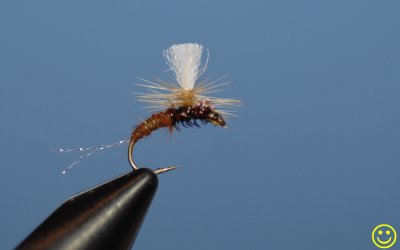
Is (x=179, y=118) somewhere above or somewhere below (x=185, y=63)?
below

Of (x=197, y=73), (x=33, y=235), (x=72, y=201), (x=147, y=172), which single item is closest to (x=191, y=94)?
(x=197, y=73)

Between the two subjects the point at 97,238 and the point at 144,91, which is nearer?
the point at 97,238

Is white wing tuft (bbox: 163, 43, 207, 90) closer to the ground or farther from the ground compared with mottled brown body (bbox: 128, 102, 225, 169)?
farther from the ground

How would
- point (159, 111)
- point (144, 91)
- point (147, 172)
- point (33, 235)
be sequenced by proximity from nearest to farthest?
point (33, 235), point (147, 172), point (159, 111), point (144, 91)

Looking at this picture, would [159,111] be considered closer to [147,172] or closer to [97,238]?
[147,172]

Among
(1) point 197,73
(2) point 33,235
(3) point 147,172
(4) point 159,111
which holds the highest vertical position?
(1) point 197,73
